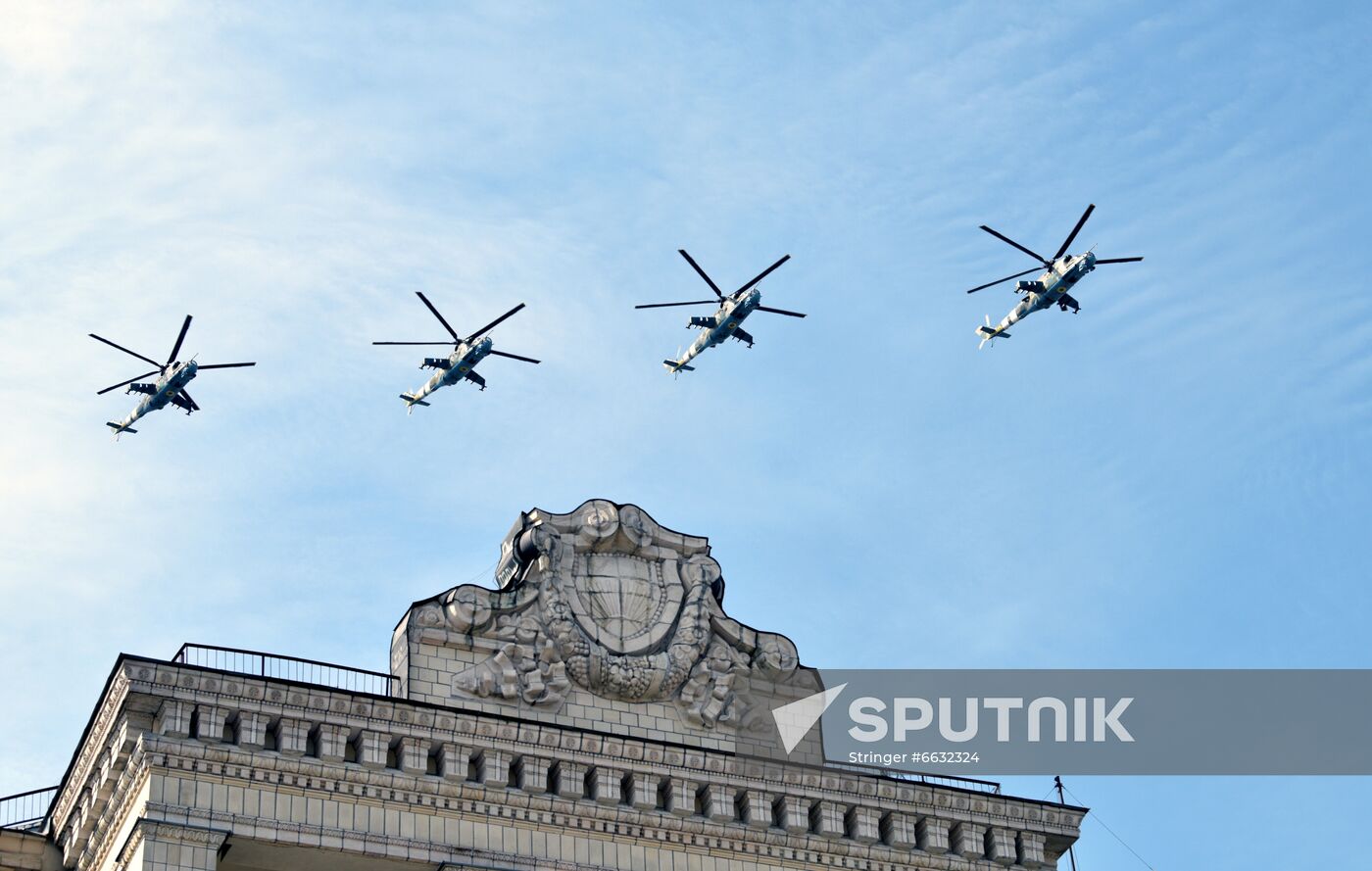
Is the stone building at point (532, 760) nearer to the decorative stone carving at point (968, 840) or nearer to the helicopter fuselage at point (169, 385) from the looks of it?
the decorative stone carving at point (968, 840)

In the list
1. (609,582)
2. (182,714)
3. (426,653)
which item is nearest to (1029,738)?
(609,582)

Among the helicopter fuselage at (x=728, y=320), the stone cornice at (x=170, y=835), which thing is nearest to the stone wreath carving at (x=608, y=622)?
the stone cornice at (x=170, y=835)

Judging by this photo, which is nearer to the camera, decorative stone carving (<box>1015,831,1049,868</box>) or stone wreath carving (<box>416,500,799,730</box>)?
stone wreath carving (<box>416,500,799,730</box>)

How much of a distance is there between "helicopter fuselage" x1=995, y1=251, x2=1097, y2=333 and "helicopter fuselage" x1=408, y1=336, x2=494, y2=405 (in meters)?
19.8

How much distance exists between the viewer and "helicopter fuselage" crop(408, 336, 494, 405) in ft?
282

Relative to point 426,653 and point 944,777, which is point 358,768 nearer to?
point 426,653

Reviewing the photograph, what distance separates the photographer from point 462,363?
283 feet

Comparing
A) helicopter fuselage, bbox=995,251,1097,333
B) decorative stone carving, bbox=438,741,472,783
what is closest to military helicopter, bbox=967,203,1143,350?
helicopter fuselage, bbox=995,251,1097,333

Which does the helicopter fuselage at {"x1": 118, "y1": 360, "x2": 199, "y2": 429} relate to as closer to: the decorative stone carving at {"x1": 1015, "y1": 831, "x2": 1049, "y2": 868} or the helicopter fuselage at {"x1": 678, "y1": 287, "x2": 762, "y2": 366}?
the helicopter fuselage at {"x1": 678, "y1": 287, "x2": 762, "y2": 366}

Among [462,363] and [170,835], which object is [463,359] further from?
[170,835]

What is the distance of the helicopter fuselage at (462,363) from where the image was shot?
282ft

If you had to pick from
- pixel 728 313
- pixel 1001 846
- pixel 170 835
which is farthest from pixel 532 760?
pixel 728 313

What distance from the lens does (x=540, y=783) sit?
44750mm

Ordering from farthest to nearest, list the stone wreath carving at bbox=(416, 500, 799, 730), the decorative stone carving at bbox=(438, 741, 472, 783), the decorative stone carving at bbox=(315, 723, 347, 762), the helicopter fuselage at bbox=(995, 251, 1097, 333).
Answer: the helicopter fuselage at bbox=(995, 251, 1097, 333) < the stone wreath carving at bbox=(416, 500, 799, 730) < the decorative stone carving at bbox=(438, 741, 472, 783) < the decorative stone carving at bbox=(315, 723, 347, 762)
